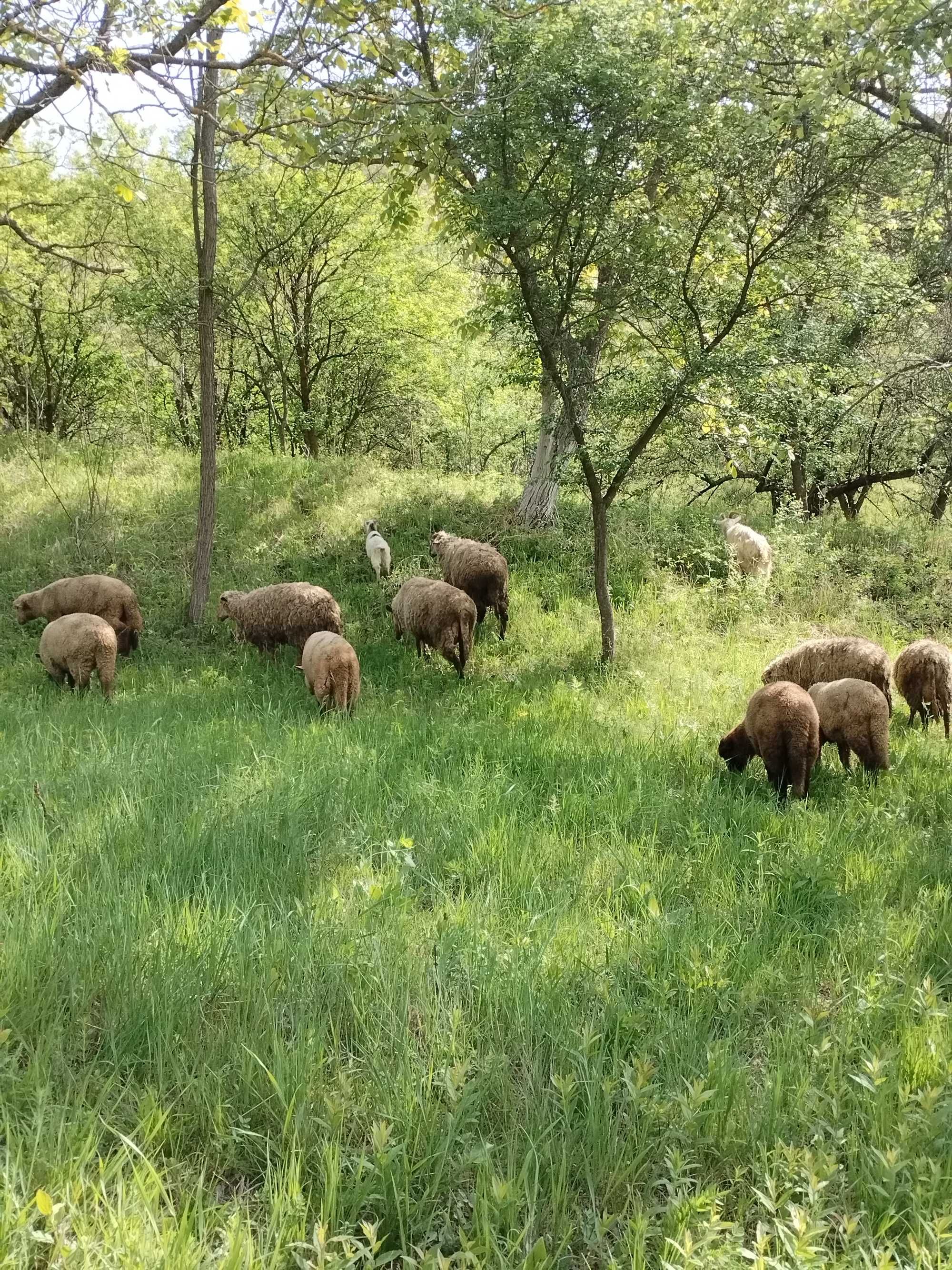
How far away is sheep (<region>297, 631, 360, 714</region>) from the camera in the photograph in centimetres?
732

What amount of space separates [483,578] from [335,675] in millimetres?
3288

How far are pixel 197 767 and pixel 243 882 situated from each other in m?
1.91

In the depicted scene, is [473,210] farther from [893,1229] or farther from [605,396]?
[893,1229]

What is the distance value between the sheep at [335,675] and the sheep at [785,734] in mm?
3559

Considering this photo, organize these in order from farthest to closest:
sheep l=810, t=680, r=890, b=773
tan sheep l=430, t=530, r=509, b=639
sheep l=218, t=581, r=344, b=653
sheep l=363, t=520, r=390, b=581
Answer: sheep l=363, t=520, r=390, b=581 → tan sheep l=430, t=530, r=509, b=639 → sheep l=218, t=581, r=344, b=653 → sheep l=810, t=680, r=890, b=773

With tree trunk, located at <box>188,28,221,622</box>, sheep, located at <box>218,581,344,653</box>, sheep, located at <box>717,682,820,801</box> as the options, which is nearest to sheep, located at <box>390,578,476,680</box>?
sheep, located at <box>218,581,344,653</box>

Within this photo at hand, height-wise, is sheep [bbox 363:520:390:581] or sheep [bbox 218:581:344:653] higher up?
sheep [bbox 363:520:390:581]

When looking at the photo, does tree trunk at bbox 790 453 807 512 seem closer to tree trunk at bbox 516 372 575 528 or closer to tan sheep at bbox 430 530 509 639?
tree trunk at bbox 516 372 575 528

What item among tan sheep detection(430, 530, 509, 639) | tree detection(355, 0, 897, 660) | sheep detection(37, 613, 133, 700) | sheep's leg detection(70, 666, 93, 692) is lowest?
sheep's leg detection(70, 666, 93, 692)

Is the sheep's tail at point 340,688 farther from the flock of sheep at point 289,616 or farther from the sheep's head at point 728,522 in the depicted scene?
the sheep's head at point 728,522

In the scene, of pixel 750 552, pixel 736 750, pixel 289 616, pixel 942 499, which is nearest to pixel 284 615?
pixel 289 616

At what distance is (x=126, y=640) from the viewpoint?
9531 millimetres

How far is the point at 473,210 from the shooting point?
25.6 ft

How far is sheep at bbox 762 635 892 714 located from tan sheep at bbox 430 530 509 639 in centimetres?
370
